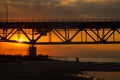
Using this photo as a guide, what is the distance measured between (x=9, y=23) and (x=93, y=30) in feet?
56.5

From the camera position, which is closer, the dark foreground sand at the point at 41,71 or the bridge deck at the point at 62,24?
the dark foreground sand at the point at 41,71

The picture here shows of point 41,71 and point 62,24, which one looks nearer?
point 41,71

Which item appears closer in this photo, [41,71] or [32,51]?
[41,71]

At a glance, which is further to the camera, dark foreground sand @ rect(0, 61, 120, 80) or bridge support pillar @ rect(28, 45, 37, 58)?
bridge support pillar @ rect(28, 45, 37, 58)

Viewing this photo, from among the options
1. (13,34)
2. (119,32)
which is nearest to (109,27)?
(119,32)

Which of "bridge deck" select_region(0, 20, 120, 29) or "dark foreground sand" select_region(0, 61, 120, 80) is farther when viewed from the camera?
"bridge deck" select_region(0, 20, 120, 29)

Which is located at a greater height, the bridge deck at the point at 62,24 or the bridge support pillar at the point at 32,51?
the bridge deck at the point at 62,24

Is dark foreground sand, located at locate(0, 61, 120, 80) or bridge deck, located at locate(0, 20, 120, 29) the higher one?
bridge deck, located at locate(0, 20, 120, 29)

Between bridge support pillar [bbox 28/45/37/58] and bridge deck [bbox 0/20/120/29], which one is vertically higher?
bridge deck [bbox 0/20/120/29]

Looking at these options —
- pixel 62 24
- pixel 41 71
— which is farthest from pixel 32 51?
pixel 41 71

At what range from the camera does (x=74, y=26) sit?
10238cm

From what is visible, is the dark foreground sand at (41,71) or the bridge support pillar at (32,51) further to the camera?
the bridge support pillar at (32,51)

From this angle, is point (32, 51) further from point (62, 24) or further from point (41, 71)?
point (41, 71)

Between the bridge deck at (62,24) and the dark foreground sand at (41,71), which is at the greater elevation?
the bridge deck at (62,24)
